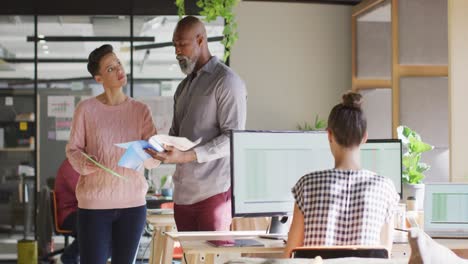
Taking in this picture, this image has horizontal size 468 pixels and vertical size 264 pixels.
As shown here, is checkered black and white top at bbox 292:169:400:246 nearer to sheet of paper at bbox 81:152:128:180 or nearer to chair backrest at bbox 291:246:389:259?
chair backrest at bbox 291:246:389:259

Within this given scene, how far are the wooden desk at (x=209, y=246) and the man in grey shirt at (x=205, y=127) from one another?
148mm

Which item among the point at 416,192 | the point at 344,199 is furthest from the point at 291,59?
the point at 344,199

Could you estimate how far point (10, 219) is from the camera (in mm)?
9414

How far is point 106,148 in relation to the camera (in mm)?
4410

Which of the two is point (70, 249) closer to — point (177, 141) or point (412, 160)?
point (412, 160)

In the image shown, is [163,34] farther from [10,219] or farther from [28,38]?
[10,219]

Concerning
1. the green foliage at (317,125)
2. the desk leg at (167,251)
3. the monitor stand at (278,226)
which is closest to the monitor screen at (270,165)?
the monitor stand at (278,226)

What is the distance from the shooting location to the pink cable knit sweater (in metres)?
4.36

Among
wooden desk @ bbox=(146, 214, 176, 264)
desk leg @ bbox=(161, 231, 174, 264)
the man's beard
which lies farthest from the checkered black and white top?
wooden desk @ bbox=(146, 214, 176, 264)

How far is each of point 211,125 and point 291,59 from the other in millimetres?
5660

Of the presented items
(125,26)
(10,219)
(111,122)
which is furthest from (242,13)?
(111,122)

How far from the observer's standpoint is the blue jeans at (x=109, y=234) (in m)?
4.30

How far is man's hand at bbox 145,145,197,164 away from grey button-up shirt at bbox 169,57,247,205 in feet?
0.27

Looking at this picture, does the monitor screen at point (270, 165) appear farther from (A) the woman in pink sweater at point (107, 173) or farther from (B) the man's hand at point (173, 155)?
(A) the woman in pink sweater at point (107, 173)
